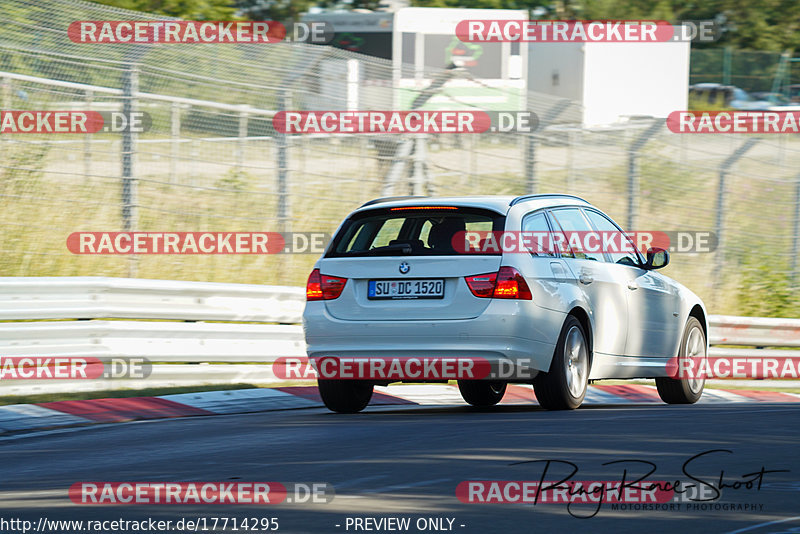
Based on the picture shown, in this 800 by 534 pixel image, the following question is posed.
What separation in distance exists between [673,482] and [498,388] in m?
5.34

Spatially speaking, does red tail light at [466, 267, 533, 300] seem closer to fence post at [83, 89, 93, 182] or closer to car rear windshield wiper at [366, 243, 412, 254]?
car rear windshield wiper at [366, 243, 412, 254]

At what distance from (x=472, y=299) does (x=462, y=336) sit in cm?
26

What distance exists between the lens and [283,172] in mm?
14195

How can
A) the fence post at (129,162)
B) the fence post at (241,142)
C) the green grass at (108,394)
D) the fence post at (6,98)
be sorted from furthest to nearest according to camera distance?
the fence post at (241,142)
the fence post at (6,98)
the fence post at (129,162)
the green grass at (108,394)

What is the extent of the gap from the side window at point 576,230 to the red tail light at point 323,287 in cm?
178

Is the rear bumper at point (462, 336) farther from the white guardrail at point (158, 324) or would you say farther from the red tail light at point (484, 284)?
the white guardrail at point (158, 324)

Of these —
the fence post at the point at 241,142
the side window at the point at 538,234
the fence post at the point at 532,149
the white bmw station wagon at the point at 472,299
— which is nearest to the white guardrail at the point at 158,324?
the white bmw station wagon at the point at 472,299

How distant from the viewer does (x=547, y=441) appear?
768 cm

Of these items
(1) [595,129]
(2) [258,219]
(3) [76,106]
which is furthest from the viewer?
(1) [595,129]

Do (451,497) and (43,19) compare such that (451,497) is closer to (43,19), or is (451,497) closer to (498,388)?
(498,388)

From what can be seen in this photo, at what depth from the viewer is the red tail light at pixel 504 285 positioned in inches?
359

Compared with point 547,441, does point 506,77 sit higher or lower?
higher

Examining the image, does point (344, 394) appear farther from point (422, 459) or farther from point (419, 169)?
point (419, 169)

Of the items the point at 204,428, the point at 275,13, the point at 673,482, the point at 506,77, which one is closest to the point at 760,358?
the point at 204,428
